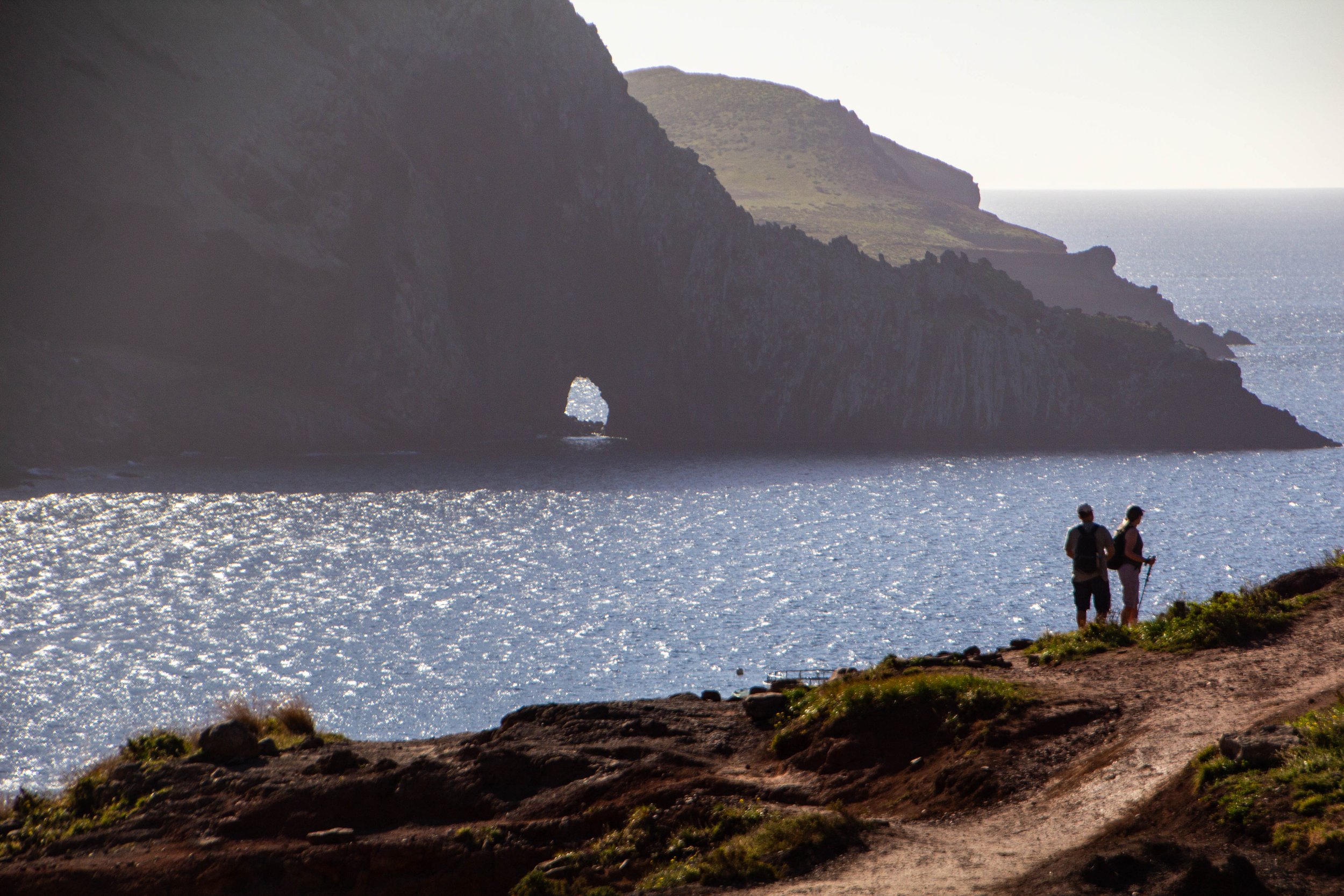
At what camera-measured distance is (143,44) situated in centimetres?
9525

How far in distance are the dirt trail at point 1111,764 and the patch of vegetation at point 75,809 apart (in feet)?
35.5

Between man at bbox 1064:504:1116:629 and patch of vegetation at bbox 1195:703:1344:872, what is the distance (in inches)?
350

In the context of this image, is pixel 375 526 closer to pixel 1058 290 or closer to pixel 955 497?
pixel 955 497

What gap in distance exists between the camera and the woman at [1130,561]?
21219mm

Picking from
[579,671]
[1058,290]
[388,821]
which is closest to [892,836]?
[388,821]

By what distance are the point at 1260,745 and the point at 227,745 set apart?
1522 cm

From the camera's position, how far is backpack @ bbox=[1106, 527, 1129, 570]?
21.4 metres

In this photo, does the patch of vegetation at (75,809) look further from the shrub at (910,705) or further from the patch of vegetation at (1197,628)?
the patch of vegetation at (1197,628)

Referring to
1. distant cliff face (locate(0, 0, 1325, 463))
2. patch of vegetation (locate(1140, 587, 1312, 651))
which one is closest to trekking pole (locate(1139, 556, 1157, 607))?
patch of vegetation (locate(1140, 587, 1312, 651))

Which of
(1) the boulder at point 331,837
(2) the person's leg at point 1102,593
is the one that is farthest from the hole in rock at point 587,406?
(1) the boulder at point 331,837

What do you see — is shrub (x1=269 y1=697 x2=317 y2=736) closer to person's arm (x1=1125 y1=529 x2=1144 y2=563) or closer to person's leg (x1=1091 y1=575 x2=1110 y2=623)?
person's leg (x1=1091 y1=575 x2=1110 y2=623)

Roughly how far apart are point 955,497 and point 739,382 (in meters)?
29.4

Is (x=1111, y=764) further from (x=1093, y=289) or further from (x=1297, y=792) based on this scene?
(x=1093, y=289)

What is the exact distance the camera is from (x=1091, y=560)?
2169 cm
